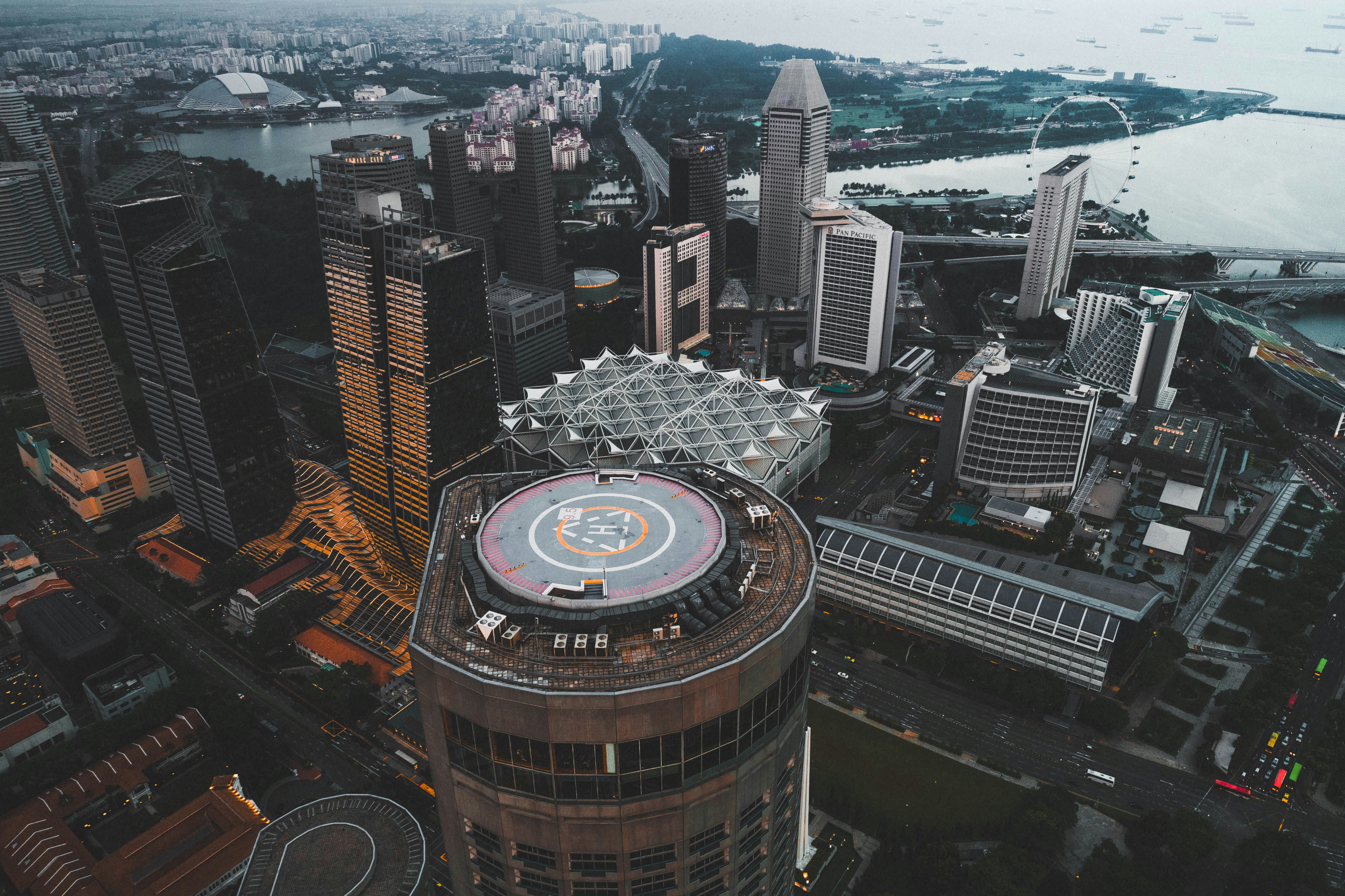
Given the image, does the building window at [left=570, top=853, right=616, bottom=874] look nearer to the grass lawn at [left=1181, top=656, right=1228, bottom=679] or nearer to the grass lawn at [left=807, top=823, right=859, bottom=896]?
the grass lawn at [left=807, top=823, right=859, bottom=896]

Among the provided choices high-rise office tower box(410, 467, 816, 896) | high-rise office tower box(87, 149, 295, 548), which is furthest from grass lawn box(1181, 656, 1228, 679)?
high-rise office tower box(87, 149, 295, 548)

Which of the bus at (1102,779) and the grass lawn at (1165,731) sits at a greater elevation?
the grass lawn at (1165,731)

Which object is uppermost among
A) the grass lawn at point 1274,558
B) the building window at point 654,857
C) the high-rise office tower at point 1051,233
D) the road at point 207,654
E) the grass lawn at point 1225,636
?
the building window at point 654,857

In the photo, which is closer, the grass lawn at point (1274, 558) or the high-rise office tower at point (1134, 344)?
the grass lawn at point (1274, 558)

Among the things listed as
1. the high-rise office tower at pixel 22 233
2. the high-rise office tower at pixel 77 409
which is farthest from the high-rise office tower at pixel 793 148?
the high-rise office tower at pixel 22 233

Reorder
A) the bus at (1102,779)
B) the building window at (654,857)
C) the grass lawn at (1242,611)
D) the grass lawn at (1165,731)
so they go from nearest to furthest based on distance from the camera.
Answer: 1. the building window at (654,857)
2. the bus at (1102,779)
3. the grass lawn at (1165,731)
4. the grass lawn at (1242,611)

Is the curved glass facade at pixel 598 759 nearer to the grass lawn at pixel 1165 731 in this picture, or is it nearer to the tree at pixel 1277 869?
the tree at pixel 1277 869

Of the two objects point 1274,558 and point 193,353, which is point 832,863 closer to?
point 1274,558

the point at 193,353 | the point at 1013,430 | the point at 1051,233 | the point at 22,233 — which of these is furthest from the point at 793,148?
the point at 22,233
